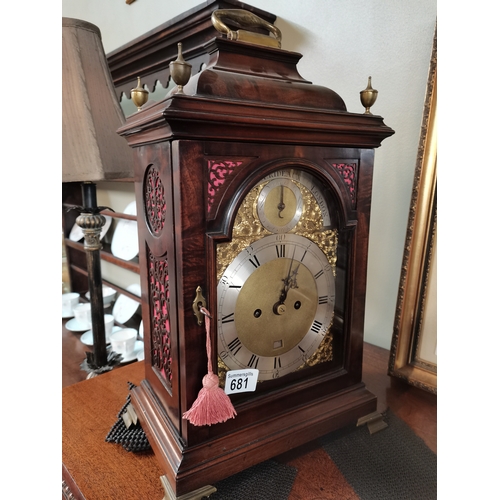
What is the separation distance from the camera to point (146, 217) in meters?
0.59

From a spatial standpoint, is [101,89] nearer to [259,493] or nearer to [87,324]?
[259,493]

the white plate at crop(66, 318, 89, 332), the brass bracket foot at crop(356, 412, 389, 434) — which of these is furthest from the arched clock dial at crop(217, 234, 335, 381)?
the white plate at crop(66, 318, 89, 332)

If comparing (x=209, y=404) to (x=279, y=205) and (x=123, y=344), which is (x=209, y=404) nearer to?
(x=279, y=205)

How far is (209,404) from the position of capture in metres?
0.49

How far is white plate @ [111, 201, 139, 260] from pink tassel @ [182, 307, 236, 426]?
116cm

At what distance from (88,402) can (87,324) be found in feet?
3.13

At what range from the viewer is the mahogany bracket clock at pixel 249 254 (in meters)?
0.48

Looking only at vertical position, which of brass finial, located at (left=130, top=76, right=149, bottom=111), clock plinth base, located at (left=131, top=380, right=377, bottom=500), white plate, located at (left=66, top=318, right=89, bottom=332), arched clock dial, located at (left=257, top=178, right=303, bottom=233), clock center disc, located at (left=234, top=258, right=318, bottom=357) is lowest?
white plate, located at (left=66, top=318, right=89, bottom=332)

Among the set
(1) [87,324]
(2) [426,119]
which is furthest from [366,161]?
(1) [87,324]

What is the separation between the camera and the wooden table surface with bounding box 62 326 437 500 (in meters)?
0.54

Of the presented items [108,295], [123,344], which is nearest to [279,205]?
[123,344]

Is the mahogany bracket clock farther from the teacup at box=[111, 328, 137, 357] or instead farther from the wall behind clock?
the teacup at box=[111, 328, 137, 357]

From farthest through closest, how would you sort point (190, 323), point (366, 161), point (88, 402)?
point (88, 402)
point (366, 161)
point (190, 323)

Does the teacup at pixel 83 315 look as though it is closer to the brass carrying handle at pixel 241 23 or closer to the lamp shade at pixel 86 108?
the lamp shade at pixel 86 108
